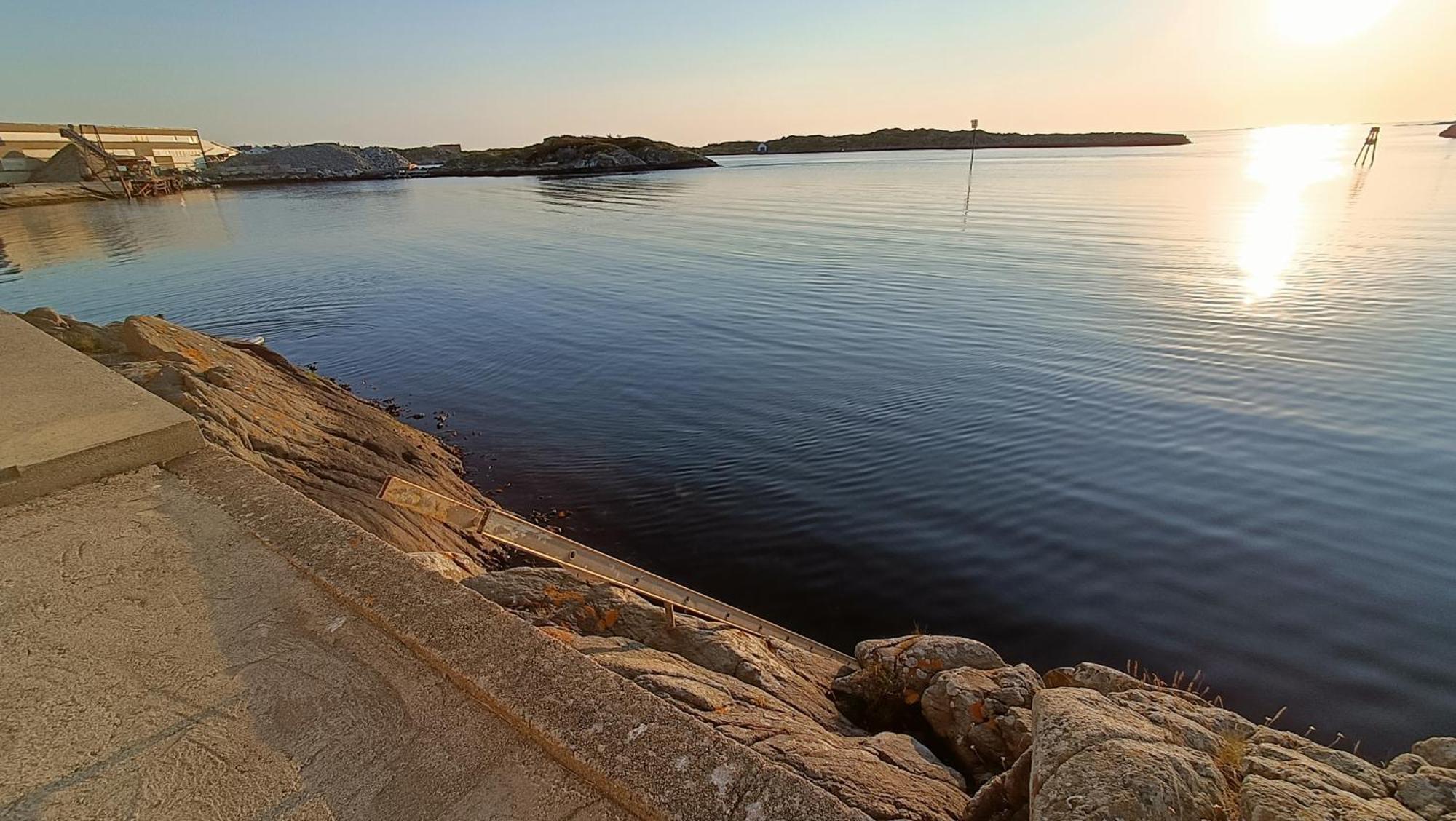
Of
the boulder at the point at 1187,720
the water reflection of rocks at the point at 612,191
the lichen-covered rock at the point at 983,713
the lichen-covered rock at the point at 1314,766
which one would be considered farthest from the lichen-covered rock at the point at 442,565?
the water reflection of rocks at the point at 612,191

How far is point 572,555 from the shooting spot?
497 cm

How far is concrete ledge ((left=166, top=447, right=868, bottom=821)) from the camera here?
2230 mm

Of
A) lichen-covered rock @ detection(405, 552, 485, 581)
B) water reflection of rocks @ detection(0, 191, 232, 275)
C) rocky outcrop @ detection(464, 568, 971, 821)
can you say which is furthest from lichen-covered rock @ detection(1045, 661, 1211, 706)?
water reflection of rocks @ detection(0, 191, 232, 275)

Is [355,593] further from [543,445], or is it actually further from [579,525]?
[543,445]

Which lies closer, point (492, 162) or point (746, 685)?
point (746, 685)

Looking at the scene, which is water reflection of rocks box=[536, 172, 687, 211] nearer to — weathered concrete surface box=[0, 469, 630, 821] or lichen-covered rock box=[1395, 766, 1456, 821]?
weathered concrete surface box=[0, 469, 630, 821]

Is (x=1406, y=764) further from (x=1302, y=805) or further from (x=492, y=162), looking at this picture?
(x=492, y=162)

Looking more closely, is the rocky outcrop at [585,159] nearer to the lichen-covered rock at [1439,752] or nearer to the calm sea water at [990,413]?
the calm sea water at [990,413]

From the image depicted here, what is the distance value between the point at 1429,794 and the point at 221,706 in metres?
5.53

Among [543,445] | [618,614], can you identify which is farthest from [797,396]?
[618,614]

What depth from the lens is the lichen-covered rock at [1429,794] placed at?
112 inches

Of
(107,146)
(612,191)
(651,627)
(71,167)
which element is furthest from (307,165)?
(651,627)

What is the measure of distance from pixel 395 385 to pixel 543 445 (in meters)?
5.70

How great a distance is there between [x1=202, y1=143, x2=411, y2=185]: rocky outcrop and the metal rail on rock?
11869 cm
